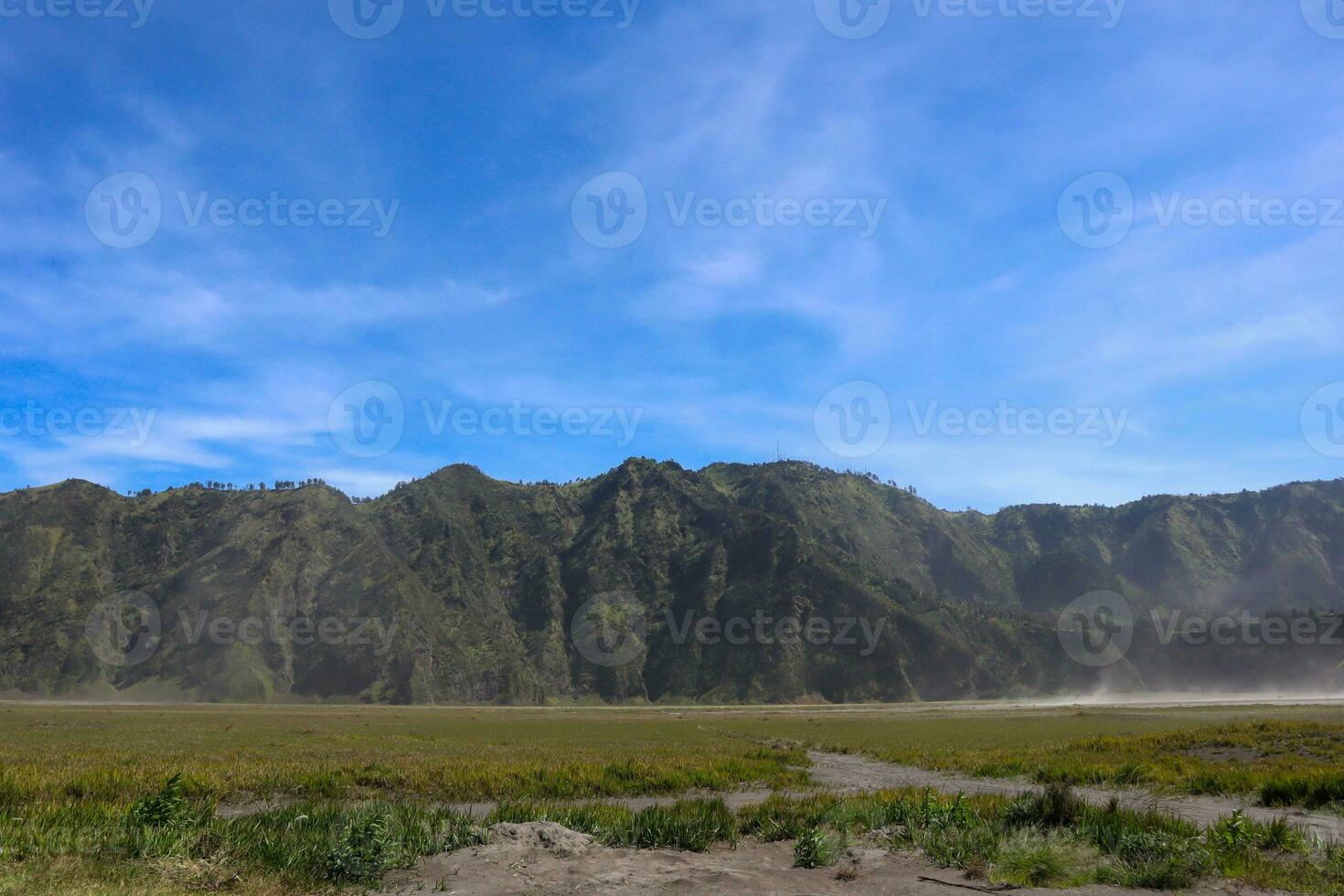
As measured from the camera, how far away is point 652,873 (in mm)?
13297

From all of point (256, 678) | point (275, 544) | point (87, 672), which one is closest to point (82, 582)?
point (87, 672)

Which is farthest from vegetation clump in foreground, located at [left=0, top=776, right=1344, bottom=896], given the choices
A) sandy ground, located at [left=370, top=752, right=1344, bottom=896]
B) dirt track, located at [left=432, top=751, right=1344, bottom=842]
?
dirt track, located at [left=432, top=751, right=1344, bottom=842]

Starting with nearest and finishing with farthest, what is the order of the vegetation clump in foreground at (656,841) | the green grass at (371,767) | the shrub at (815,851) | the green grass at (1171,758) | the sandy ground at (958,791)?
the vegetation clump in foreground at (656,841) → the shrub at (815,851) → the sandy ground at (958,791) → the green grass at (1171,758) → the green grass at (371,767)

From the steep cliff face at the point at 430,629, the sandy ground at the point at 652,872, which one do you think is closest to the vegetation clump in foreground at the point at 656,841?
the sandy ground at the point at 652,872

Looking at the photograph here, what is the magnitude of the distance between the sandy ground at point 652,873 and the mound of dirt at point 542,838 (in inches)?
0.7

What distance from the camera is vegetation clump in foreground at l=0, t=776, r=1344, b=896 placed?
11523 mm

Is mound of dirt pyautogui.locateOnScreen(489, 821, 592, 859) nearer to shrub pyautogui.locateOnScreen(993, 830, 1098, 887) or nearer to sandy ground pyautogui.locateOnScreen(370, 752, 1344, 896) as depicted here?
sandy ground pyautogui.locateOnScreen(370, 752, 1344, 896)

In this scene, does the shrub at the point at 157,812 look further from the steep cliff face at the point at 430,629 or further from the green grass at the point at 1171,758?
the steep cliff face at the point at 430,629

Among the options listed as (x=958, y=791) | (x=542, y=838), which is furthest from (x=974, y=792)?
(x=542, y=838)

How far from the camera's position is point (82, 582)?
7003 inches

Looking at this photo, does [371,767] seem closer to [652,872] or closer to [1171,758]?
[652,872]

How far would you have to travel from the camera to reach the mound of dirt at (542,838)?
14242 millimetres

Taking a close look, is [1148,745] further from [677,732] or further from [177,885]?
[177,885]

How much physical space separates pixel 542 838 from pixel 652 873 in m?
2.62
